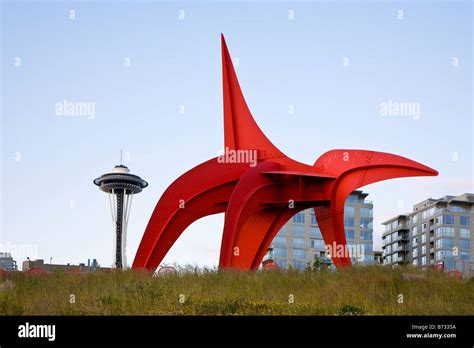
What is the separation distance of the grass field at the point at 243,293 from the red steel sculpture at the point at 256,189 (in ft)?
18.9

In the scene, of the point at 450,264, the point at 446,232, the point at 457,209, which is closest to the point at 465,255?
the point at 450,264

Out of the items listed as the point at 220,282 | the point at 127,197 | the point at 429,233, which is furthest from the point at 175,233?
the point at 429,233

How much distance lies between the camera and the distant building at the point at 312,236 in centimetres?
7850

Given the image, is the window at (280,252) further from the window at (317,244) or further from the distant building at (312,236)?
the window at (317,244)

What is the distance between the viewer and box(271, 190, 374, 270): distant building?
78500 mm

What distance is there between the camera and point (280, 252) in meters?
78.3

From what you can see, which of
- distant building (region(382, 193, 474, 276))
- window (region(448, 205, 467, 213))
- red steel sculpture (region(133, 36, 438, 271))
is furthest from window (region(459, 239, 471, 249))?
red steel sculpture (region(133, 36, 438, 271))

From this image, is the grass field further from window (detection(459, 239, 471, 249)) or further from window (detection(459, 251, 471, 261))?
window (detection(459, 239, 471, 249))

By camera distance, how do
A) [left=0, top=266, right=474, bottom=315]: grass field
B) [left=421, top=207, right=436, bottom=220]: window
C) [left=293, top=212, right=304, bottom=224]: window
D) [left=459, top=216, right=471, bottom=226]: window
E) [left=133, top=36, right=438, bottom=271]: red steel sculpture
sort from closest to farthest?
[left=0, top=266, right=474, bottom=315]: grass field
[left=133, top=36, right=438, bottom=271]: red steel sculpture
[left=293, top=212, right=304, bottom=224]: window
[left=459, top=216, right=471, bottom=226]: window
[left=421, top=207, right=436, bottom=220]: window

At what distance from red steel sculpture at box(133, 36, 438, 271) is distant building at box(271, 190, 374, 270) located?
170ft

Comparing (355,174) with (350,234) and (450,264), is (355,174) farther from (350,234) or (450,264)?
(450,264)

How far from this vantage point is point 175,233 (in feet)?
82.4
